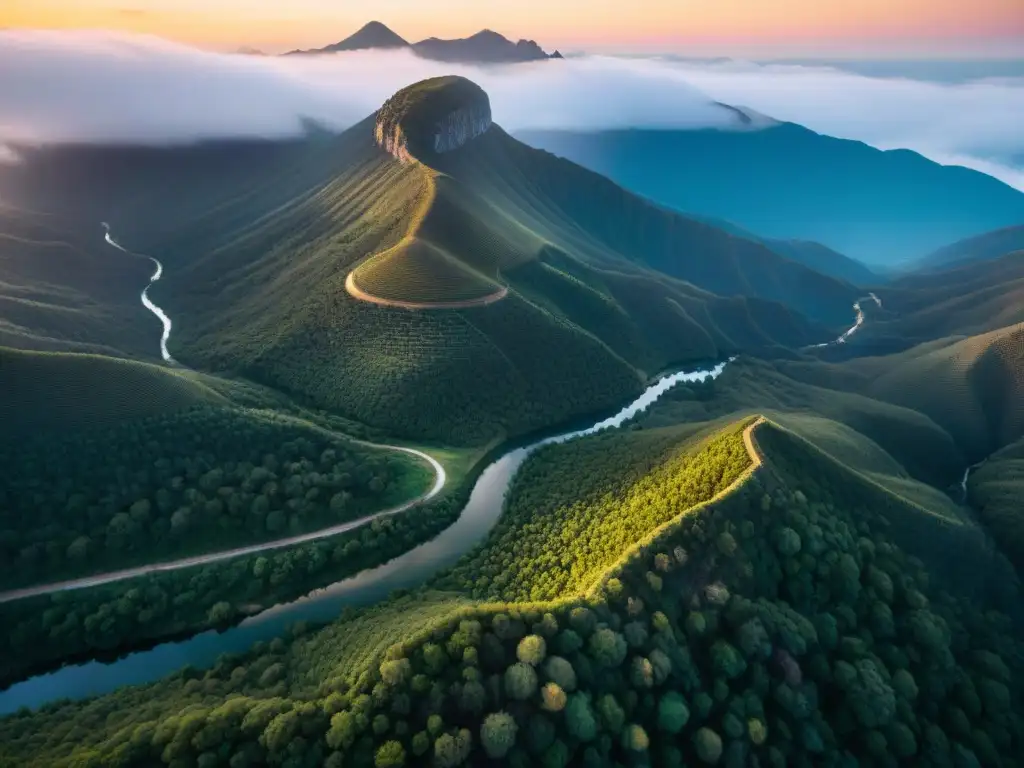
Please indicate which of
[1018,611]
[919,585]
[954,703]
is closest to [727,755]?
[954,703]

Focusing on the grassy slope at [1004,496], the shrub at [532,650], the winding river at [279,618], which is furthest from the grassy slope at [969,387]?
the shrub at [532,650]

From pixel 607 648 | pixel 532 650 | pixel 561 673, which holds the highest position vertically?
pixel 532 650

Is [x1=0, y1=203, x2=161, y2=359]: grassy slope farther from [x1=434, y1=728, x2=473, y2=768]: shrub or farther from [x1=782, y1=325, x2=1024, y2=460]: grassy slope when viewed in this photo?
[x1=782, y1=325, x2=1024, y2=460]: grassy slope

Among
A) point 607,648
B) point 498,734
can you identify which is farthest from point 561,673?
point 498,734

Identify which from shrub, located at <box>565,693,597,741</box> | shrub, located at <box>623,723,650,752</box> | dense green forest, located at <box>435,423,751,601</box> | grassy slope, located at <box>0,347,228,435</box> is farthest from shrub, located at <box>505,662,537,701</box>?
grassy slope, located at <box>0,347,228,435</box>

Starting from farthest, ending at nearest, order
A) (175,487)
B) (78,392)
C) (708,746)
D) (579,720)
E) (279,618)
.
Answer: (78,392)
(175,487)
(279,618)
(708,746)
(579,720)

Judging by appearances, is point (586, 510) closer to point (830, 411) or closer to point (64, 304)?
point (830, 411)

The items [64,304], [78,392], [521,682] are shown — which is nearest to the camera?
[521,682]
